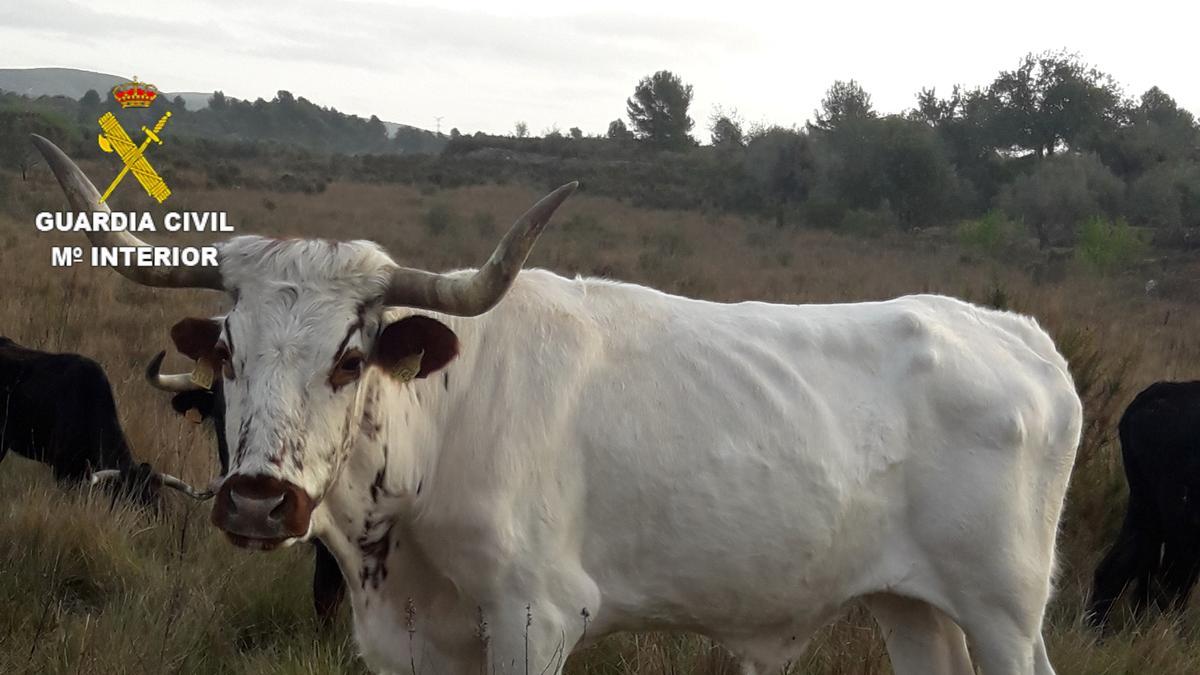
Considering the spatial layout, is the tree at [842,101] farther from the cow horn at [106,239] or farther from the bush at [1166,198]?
the cow horn at [106,239]

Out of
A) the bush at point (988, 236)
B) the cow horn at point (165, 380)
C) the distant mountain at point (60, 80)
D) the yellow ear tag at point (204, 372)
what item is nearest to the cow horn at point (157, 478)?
the cow horn at point (165, 380)

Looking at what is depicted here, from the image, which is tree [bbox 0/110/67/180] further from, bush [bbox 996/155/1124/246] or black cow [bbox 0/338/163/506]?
Answer: bush [bbox 996/155/1124/246]

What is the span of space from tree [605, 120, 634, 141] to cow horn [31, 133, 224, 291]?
244ft

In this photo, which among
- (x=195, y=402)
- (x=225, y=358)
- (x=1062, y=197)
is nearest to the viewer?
(x=225, y=358)

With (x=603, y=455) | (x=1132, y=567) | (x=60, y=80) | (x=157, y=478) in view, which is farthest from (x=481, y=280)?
(x=60, y=80)

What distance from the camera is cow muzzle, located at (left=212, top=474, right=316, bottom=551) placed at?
9.20 feet

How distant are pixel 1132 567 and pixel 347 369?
4.75 metres

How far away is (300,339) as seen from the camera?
9.78ft

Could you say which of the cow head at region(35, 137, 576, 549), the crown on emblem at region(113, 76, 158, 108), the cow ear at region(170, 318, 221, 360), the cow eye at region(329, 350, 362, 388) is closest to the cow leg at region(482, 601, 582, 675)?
the cow head at region(35, 137, 576, 549)

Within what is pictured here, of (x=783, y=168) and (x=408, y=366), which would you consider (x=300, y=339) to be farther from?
(x=783, y=168)

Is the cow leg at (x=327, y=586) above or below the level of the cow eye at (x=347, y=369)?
below

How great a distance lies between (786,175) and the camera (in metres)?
47.7

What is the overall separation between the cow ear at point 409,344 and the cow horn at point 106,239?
1.80ft

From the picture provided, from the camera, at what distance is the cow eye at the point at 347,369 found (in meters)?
3.03
